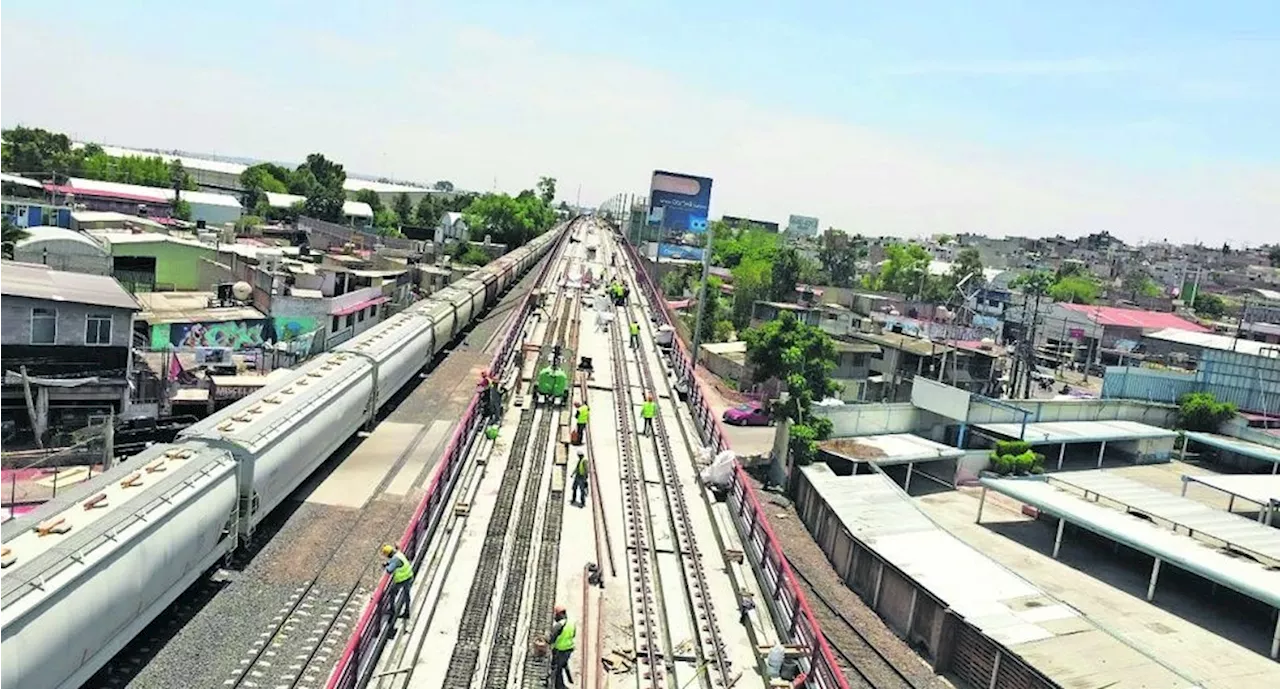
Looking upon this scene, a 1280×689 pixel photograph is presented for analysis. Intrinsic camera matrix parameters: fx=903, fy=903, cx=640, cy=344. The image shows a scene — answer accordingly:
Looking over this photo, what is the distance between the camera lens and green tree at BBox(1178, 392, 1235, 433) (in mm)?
45562

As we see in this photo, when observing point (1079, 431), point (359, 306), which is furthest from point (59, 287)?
point (1079, 431)

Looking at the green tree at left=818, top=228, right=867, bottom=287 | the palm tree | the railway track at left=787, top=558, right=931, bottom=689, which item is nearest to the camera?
the railway track at left=787, top=558, right=931, bottom=689

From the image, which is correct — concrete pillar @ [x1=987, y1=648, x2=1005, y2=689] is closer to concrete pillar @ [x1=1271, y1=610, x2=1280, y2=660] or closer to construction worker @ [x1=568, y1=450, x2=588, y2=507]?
construction worker @ [x1=568, y1=450, x2=588, y2=507]

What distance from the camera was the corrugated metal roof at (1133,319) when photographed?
232 feet

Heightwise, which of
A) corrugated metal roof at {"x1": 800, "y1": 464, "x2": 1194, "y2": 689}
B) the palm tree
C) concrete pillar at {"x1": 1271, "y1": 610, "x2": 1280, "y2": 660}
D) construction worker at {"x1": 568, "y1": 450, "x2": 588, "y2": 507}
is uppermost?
the palm tree

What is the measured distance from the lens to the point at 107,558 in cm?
1089

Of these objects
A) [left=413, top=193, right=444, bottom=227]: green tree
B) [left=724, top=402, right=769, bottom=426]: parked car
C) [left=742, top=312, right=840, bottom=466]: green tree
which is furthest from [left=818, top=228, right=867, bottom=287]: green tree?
[left=742, top=312, right=840, bottom=466]: green tree

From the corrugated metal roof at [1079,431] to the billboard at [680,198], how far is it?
183ft

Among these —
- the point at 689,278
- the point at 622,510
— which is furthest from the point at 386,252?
the point at 622,510

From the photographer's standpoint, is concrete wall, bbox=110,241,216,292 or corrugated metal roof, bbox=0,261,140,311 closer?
corrugated metal roof, bbox=0,261,140,311

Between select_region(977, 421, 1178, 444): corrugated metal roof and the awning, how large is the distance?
1091 inches

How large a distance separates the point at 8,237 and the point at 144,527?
40011 mm

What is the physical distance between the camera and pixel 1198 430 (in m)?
45.8

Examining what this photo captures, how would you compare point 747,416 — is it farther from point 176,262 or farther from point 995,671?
point 176,262
